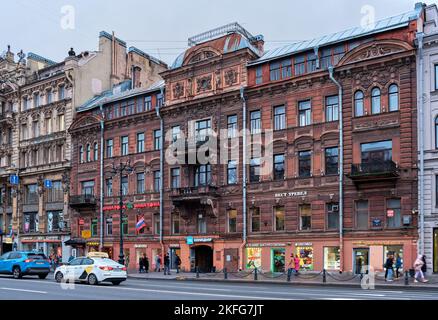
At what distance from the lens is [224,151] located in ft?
130

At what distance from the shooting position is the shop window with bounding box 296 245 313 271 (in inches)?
1383

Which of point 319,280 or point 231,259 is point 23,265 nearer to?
point 231,259

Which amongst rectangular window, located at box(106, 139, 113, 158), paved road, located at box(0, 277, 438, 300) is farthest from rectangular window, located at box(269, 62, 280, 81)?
paved road, located at box(0, 277, 438, 300)

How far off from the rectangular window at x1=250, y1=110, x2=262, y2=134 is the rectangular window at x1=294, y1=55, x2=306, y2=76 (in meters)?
3.92

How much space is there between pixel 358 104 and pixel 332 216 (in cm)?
701

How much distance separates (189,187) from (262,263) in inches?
297

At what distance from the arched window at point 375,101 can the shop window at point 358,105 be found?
0.61 m

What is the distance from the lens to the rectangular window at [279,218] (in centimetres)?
3681

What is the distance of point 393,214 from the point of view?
32.0 m

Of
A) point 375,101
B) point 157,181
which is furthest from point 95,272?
point 157,181

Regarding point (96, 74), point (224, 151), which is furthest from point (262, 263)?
point (96, 74)

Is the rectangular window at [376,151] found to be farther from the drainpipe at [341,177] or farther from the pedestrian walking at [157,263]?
the pedestrian walking at [157,263]

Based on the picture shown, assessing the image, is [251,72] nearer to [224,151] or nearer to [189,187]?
[224,151]

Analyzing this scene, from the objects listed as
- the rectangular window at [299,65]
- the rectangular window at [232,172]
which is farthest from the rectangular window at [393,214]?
the rectangular window at [232,172]
